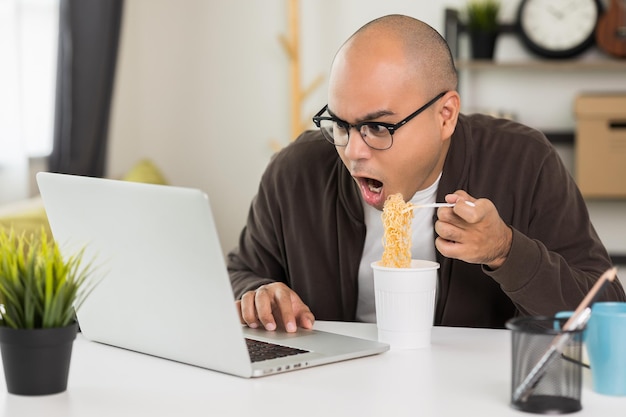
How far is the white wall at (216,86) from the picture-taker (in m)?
4.38

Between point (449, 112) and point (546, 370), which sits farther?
point (449, 112)

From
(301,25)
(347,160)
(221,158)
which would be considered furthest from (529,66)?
(347,160)

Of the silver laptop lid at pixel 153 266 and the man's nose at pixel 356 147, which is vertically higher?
the man's nose at pixel 356 147

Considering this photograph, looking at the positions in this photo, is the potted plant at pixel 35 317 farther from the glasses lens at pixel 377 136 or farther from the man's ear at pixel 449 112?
the man's ear at pixel 449 112

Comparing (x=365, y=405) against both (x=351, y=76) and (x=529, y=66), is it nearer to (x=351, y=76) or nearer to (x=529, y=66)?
(x=351, y=76)

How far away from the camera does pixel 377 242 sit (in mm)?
2064

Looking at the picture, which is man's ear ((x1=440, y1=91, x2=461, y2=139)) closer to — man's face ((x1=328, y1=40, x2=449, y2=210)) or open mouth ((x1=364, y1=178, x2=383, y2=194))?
man's face ((x1=328, y1=40, x2=449, y2=210))

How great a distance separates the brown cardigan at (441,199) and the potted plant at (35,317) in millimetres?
688

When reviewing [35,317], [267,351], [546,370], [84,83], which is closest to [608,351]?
[546,370]

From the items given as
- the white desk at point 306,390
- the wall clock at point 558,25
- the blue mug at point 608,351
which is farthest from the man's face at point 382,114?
the wall clock at point 558,25

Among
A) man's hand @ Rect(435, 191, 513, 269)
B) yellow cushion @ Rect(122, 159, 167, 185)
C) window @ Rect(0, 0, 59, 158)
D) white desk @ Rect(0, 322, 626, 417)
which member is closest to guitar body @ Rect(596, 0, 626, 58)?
yellow cushion @ Rect(122, 159, 167, 185)

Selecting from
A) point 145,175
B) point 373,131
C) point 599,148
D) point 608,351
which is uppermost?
point 373,131

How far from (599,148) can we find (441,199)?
210 centimetres

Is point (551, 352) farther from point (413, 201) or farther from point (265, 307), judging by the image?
point (413, 201)
